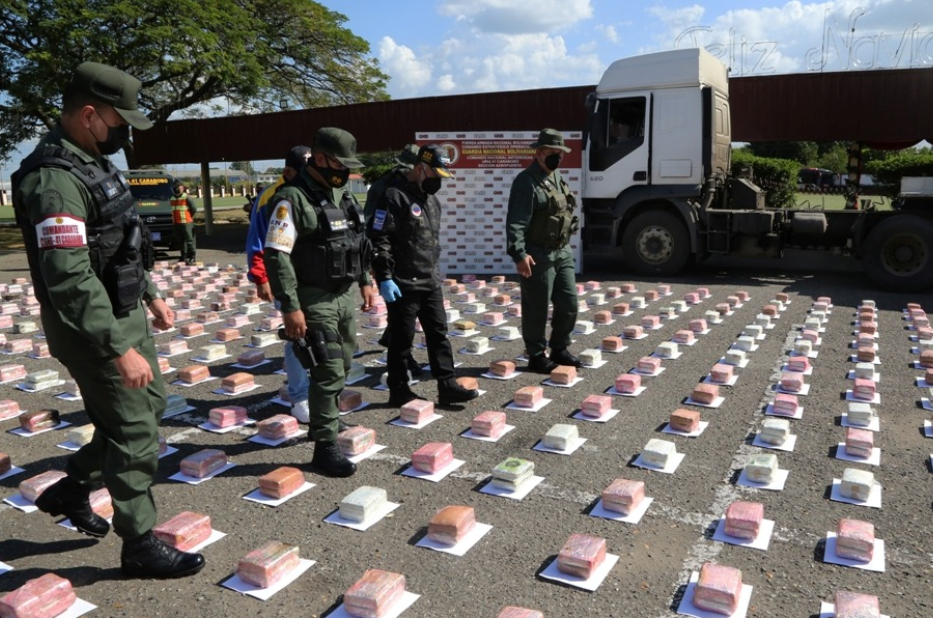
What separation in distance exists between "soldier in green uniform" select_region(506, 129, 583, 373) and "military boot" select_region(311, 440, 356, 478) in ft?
7.16

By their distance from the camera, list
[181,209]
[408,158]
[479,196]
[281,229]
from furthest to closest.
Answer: [181,209]
[479,196]
[408,158]
[281,229]

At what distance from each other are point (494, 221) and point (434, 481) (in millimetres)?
9078

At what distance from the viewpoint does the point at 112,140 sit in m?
2.84

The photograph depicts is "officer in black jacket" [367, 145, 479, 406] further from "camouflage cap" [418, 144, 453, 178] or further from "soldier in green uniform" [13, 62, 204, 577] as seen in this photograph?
"soldier in green uniform" [13, 62, 204, 577]

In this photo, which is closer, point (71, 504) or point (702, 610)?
point (702, 610)

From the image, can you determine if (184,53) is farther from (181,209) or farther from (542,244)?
(542,244)

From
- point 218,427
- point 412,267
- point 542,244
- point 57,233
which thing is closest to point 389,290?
point 412,267

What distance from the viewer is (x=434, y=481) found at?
3943 millimetres

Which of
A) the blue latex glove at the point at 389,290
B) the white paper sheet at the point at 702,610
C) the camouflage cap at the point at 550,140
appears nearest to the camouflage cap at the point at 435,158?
the blue latex glove at the point at 389,290

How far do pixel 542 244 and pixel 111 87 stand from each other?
146 inches

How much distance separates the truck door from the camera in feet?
37.4

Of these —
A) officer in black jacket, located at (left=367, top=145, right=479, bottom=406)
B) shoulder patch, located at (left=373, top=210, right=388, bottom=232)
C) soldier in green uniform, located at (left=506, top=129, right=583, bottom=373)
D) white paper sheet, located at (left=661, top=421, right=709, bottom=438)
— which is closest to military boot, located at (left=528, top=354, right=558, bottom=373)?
soldier in green uniform, located at (left=506, top=129, right=583, bottom=373)

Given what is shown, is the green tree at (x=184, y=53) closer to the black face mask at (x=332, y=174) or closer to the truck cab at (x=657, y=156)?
the truck cab at (x=657, y=156)

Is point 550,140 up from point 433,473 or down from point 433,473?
up
